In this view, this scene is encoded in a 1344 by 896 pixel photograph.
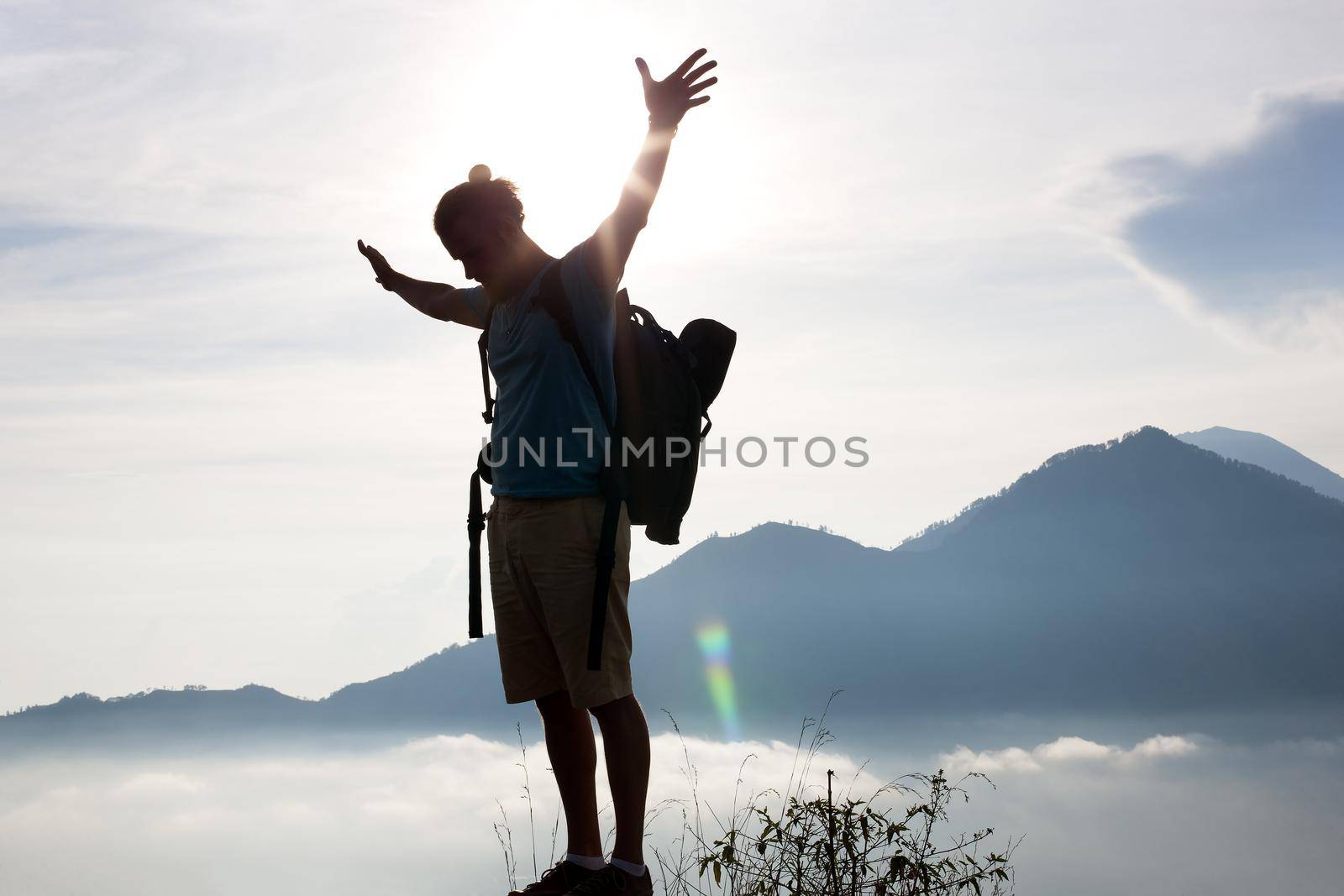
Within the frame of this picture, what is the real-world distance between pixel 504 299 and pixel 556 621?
3.50 feet

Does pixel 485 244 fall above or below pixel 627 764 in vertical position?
above

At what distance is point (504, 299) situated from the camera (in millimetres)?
3309

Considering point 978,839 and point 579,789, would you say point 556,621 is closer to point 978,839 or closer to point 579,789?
point 579,789

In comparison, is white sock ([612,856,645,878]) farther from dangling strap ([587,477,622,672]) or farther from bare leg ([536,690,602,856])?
dangling strap ([587,477,622,672])

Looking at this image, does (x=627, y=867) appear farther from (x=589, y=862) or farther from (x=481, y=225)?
(x=481, y=225)

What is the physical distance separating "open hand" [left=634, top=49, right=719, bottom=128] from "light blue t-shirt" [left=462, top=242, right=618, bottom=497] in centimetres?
45

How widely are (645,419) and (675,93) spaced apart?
98cm

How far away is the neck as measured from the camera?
326 cm

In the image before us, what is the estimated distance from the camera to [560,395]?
3.05 metres

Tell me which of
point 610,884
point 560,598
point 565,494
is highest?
point 565,494

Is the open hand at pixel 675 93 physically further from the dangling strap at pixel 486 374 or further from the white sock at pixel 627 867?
the white sock at pixel 627 867

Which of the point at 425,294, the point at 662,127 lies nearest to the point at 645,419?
the point at 662,127

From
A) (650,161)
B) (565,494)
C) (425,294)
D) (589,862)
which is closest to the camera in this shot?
(650,161)

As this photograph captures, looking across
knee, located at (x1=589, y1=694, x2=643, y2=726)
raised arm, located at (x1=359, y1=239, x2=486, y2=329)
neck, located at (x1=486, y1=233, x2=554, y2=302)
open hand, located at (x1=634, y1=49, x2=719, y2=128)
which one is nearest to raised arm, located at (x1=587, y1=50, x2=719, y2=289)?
open hand, located at (x1=634, y1=49, x2=719, y2=128)
